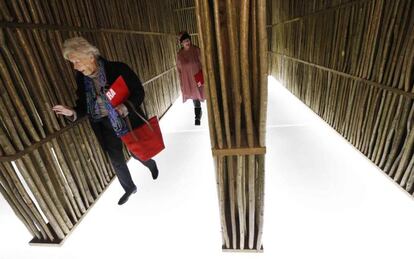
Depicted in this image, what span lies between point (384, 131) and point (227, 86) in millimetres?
1631

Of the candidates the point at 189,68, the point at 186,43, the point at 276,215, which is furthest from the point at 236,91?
the point at 189,68

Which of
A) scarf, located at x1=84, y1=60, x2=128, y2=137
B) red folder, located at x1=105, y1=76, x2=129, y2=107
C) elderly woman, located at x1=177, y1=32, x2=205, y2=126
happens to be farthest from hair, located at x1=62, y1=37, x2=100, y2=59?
elderly woman, located at x1=177, y1=32, x2=205, y2=126

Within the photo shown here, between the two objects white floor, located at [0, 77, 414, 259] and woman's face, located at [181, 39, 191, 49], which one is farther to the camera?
woman's face, located at [181, 39, 191, 49]

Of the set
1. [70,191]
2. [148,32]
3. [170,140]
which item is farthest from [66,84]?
[148,32]

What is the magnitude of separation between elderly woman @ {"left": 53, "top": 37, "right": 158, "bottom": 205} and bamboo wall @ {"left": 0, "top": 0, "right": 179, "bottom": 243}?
0.59 feet

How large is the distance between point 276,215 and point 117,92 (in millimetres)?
1419

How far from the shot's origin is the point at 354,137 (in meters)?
2.53

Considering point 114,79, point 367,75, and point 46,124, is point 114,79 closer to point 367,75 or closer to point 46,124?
point 46,124

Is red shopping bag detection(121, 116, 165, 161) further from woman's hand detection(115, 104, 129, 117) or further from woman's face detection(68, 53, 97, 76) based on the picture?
woman's face detection(68, 53, 97, 76)

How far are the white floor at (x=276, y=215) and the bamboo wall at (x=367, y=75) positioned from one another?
228 mm

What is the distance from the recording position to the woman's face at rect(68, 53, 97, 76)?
1523 millimetres

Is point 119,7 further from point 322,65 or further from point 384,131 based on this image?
point 384,131

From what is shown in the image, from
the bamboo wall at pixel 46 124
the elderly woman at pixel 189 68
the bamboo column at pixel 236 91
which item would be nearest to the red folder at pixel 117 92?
the bamboo wall at pixel 46 124

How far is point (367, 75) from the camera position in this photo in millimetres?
2248
